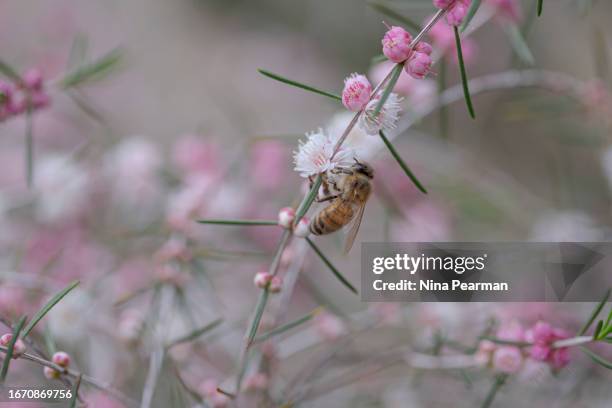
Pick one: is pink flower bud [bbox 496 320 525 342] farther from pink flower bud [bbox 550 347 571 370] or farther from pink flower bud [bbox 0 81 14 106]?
pink flower bud [bbox 0 81 14 106]

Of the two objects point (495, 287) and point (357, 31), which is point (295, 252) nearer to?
point (495, 287)

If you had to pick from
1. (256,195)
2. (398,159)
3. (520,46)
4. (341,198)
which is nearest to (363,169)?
(341,198)

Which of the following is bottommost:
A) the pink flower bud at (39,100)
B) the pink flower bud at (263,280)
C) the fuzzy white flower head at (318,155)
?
the pink flower bud at (263,280)

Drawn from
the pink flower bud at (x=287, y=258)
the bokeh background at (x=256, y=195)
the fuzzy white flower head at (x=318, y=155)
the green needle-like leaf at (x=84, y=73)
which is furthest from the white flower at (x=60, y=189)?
the fuzzy white flower head at (x=318, y=155)

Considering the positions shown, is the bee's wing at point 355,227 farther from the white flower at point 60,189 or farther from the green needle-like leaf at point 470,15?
the white flower at point 60,189

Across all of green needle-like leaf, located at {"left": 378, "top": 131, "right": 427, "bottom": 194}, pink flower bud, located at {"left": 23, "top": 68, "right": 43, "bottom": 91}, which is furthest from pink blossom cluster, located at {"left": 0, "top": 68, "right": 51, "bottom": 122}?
green needle-like leaf, located at {"left": 378, "top": 131, "right": 427, "bottom": 194}

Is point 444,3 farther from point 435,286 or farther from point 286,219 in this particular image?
point 435,286
